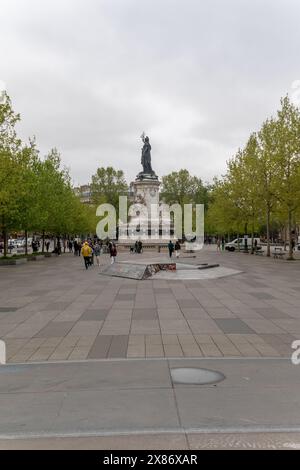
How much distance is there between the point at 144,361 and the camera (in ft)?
27.7

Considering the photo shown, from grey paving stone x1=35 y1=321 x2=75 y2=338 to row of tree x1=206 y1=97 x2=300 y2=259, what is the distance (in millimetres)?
27454

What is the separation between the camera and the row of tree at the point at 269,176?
38250 mm

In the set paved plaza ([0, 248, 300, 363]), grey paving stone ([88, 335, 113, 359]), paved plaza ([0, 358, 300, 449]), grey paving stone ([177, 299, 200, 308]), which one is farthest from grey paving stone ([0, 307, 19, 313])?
paved plaza ([0, 358, 300, 449])

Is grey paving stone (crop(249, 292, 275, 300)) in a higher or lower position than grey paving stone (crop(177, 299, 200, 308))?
higher

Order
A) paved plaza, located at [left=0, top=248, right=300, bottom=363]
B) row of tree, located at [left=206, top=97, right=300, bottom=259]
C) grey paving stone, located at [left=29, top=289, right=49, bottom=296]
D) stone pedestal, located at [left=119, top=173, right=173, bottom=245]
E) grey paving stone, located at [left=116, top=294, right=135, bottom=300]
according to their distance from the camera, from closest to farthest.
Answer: paved plaza, located at [left=0, top=248, right=300, bottom=363] < grey paving stone, located at [left=116, top=294, right=135, bottom=300] < grey paving stone, located at [left=29, top=289, right=49, bottom=296] < row of tree, located at [left=206, top=97, right=300, bottom=259] < stone pedestal, located at [left=119, top=173, right=173, bottom=245]

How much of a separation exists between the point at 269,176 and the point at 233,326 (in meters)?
32.5

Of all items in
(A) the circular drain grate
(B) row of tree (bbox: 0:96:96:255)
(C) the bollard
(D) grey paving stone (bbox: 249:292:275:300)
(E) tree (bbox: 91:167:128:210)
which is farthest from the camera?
(E) tree (bbox: 91:167:128:210)

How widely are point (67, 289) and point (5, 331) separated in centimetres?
866

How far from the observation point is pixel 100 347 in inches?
381

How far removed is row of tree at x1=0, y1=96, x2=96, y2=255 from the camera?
32.7 meters

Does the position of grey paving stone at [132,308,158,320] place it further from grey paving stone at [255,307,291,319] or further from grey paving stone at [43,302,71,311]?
grey paving stone at [255,307,291,319]
